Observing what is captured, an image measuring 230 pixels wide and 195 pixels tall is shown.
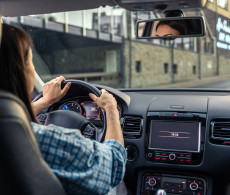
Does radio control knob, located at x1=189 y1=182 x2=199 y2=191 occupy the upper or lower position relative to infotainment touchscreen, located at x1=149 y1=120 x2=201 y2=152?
lower

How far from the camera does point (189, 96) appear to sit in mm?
3240

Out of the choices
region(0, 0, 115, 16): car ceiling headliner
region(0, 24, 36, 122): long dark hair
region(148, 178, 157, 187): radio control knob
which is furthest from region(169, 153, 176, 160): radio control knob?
region(0, 24, 36, 122): long dark hair

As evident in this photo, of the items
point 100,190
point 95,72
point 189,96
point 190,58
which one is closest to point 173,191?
point 189,96

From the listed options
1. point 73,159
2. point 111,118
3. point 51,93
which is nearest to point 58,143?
point 73,159

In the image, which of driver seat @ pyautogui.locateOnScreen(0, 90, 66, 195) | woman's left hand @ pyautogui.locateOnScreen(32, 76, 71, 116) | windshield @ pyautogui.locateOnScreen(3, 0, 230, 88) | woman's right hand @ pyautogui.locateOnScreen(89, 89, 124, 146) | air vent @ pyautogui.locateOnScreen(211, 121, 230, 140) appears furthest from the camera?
windshield @ pyautogui.locateOnScreen(3, 0, 230, 88)

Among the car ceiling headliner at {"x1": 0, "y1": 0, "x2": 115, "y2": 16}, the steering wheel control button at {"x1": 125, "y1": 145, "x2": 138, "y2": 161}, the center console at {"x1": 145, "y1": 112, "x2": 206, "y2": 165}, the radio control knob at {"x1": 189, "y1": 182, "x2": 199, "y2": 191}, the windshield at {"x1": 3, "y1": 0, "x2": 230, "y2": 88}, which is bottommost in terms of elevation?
the windshield at {"x1": 3, "y1": 0, "x2": 230, "y2": 88}

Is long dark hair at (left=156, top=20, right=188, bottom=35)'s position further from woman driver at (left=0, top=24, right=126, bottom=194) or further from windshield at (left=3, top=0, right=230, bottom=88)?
windshield at (left=3, top=0, right=230, bottom=88)

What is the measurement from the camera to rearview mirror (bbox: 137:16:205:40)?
3.04 meters

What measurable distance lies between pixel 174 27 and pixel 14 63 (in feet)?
6.54

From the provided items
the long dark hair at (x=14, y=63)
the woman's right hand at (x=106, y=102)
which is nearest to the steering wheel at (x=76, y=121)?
the woman's right hand at (x=106, y=102)

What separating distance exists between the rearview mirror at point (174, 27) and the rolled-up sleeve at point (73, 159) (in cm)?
185

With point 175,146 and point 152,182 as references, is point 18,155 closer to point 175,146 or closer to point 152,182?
point 175,146

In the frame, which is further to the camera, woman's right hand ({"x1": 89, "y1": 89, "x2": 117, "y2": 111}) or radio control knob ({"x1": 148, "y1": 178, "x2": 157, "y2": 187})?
radio control knob ({"x1": 148, "y1": 178, "x2": 157, "y2": 187})

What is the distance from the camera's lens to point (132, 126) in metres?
3.17
